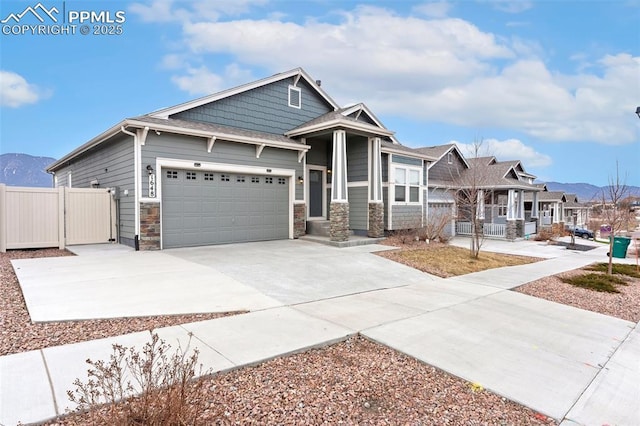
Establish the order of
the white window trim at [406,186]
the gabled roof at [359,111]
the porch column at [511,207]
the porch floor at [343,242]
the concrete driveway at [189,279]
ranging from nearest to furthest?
the concrete driveway at [189,279], the porch floor at [343,242], the white window trim at [406,186], the gabled roof at [359,111], the porch column at [511,207]

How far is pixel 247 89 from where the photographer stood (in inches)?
541

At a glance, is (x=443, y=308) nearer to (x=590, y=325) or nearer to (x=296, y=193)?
(x=590, y=325)

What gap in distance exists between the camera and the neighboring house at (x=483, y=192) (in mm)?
20438

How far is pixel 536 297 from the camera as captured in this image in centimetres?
693

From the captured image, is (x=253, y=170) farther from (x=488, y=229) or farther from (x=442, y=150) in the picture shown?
(x=488, y=229)

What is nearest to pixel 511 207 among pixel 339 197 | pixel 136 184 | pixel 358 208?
pixel 358 208

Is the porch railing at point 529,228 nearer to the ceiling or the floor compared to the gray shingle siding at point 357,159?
nearer to the floor

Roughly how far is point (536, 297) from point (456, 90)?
1918cm

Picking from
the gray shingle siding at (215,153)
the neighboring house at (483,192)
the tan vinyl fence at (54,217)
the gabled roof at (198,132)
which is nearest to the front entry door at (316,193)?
the gray shingle siding at (215,153)

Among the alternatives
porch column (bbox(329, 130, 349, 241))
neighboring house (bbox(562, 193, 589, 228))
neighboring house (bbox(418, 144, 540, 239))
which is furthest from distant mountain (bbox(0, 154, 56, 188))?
neighboring house (bbox(562, 193, 589, 228))

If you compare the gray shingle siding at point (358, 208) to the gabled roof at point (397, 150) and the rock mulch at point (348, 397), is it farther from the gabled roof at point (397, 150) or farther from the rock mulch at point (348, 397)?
the rock mulch at point (348, 397)

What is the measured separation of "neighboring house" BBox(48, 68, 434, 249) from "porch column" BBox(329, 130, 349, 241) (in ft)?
0.12

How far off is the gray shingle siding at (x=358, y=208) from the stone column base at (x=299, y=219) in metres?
2.20
